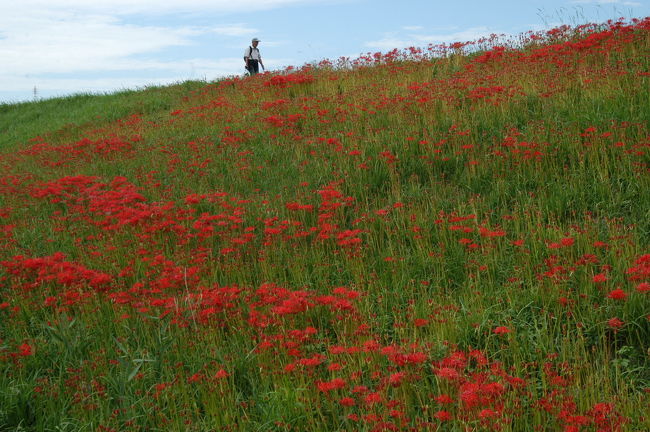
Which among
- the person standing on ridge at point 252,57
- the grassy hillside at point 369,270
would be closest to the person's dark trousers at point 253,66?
the person standing on ridge at point 252,57

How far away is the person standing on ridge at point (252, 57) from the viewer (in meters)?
19.2

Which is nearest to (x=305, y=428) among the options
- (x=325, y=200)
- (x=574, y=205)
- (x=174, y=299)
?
(x=174, y=299)

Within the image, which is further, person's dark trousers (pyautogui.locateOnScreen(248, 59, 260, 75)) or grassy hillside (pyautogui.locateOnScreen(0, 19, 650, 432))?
person's dark trousers (pyautogui.locateOnScreen(248, 59, 260, 75))

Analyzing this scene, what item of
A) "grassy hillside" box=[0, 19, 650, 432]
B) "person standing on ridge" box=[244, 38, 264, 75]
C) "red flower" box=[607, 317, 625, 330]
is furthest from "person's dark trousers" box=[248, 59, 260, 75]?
"red flower" box=[607, 317, 625, 330]

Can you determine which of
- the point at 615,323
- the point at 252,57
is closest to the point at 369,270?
the point at 615,323

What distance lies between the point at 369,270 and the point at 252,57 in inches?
621

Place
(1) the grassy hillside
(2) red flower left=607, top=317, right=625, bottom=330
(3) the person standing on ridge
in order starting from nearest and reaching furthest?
1. (1) the grassy hillside
2. (2) red flower left=607, top=317, right=625, bottom=330
3. (3) the person standing on ridge

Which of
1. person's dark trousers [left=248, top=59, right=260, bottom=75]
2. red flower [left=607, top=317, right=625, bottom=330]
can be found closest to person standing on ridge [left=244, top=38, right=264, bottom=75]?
person's dark trousers [left=248, top=59, right=260, bottom=75]

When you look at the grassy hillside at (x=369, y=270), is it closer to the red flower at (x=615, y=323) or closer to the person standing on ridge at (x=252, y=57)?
the red flower at (x=615, y=323)

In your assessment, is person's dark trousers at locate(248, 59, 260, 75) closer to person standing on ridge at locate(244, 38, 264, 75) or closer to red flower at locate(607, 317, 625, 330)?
person standing on ridge at locate(244, 38, 264, 75)

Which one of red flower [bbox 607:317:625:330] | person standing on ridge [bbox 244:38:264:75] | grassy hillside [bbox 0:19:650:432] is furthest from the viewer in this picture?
person standing on ridge [bbox 244:38:264:75]

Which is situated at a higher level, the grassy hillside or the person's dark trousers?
the person's dark trousers

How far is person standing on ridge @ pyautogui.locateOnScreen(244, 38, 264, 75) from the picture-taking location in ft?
62.8

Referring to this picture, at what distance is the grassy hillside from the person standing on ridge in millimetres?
9409
